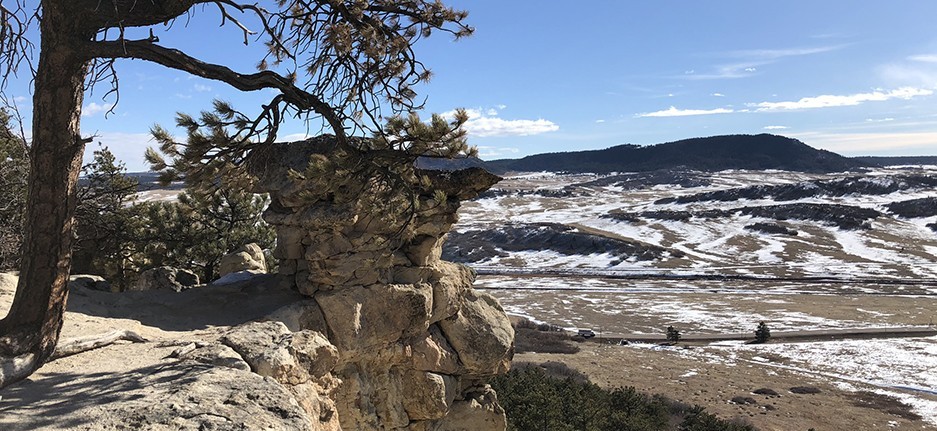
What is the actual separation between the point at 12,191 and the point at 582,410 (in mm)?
19306

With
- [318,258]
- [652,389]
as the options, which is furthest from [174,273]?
[652,389]

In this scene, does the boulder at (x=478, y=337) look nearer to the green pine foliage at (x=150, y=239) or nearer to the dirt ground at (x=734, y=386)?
the green pine foliage at (x=150, y=239)

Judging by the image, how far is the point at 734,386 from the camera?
3459cm

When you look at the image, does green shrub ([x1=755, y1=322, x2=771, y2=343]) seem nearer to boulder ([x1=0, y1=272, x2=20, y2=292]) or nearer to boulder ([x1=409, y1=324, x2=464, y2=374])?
boulder ([x1=409, y1=324, x2=464, y2=374])

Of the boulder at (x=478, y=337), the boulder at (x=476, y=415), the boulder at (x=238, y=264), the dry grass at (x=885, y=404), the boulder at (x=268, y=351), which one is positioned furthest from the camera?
the dry grass at (x=885, y=404)

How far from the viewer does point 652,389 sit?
3425cm

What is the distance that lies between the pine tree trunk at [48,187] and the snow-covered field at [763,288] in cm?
3641

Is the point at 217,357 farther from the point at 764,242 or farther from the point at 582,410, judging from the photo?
the point at 764,242

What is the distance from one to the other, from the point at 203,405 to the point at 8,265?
10840 millimetres

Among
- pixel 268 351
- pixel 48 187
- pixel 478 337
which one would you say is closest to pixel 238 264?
pixel 478 337

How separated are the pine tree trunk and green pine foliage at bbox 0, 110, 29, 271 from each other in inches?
336

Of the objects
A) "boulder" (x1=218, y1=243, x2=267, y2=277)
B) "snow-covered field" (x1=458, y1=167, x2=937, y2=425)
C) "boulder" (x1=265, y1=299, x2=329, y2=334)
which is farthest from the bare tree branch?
"snow-covered field" (x1=458, y1=167, x2=937, y2=425)

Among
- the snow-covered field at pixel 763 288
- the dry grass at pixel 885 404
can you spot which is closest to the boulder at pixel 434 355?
the dry grass at pixel 885 404

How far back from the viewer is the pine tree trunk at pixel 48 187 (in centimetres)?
647
